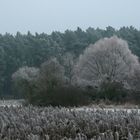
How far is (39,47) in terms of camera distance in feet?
281

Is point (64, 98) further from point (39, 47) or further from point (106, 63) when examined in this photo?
point (39, 47)

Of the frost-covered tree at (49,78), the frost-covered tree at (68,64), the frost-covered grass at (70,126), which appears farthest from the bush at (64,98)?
the frost-covered tree at (68,64)

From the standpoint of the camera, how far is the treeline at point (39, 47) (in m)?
81.1

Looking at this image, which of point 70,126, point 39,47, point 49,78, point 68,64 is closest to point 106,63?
point 68,64

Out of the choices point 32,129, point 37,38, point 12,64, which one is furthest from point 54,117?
point 37,38

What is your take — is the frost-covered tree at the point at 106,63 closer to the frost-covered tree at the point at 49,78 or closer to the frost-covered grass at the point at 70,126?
the frost-covered tree at the point at 49,78

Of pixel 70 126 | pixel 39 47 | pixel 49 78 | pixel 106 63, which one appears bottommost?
pixel 70 126

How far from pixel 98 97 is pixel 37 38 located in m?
61.1

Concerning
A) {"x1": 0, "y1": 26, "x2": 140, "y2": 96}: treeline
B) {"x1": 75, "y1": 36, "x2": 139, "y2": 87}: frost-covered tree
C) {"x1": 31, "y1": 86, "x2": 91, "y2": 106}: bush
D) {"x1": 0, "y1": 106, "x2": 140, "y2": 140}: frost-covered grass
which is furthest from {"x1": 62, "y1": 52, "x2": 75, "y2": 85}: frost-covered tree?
{"x1": 0, "y1": 106, "x2": 140, "y2": 140}: frost-covered grass

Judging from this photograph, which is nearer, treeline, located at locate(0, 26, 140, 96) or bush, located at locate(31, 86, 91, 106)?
bush, located at locate(31, 86, 91, 106)

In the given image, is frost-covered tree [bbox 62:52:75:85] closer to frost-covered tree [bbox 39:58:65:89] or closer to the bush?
frost-covered tree [bbox 39:58:65:89]

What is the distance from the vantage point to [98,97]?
107ft

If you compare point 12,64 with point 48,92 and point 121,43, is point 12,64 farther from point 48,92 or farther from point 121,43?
point 48,92

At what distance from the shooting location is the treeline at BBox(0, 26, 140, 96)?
81062 mm
